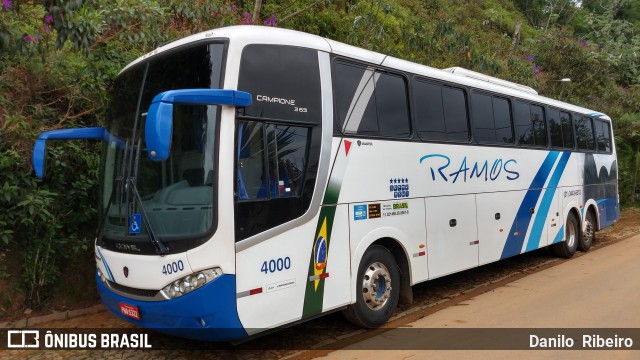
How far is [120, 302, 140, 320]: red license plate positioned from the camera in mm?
4284

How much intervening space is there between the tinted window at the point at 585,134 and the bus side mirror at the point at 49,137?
979 centimetres

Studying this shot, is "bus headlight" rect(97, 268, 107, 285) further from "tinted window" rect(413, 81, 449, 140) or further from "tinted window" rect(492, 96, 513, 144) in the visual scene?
"tinted window" rect(492, 96, 513, 144)

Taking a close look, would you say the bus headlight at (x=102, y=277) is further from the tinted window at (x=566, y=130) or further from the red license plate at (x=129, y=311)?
the tinted window at (x=566, y=130)

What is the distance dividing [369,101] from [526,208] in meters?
4.57

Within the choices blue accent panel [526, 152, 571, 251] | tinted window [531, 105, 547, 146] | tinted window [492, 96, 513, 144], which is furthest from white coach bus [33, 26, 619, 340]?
tinted window [531, 105, 547, 146]

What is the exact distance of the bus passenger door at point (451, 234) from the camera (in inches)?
250

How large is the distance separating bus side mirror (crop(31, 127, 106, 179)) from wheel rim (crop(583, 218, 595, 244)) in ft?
33.6

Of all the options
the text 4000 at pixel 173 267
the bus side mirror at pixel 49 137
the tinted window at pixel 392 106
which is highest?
the tinted window at pixel 392 106

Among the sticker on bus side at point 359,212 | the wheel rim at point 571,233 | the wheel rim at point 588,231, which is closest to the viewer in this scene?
the sticker on bus side at point 359,212

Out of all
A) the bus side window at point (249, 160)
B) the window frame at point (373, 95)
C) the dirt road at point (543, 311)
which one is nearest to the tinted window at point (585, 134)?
the dirt road at point (543, 311)

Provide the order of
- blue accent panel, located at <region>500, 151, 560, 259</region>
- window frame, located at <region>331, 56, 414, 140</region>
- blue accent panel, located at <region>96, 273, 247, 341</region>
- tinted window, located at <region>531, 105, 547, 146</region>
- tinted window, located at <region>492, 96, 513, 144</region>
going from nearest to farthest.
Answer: blue accent panel, located at <region>96, 273, 247, 341</region>, window frame, located at <region>331, 56, 414, 140</region>, tinted window, located at <region>492, 96, 513, 144</region>, blue accent panel, located at <region>500, 151, 560, 259</region>, tinted window, located at <region>531, 105, 547, 146</region>

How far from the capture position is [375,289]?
219 inches

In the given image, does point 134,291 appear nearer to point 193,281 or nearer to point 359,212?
point 193,281

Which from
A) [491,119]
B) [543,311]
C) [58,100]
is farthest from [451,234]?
[58,100]
